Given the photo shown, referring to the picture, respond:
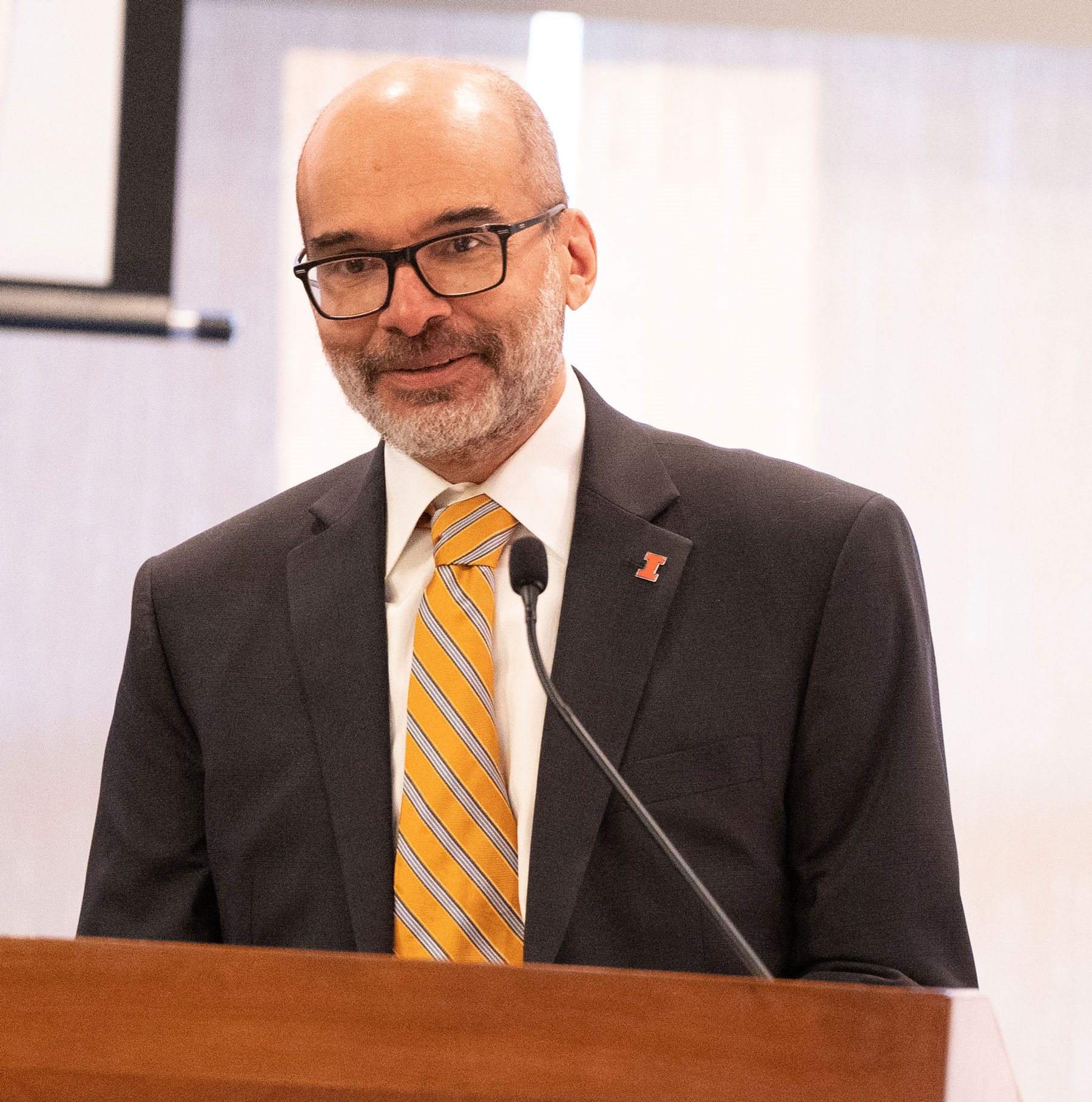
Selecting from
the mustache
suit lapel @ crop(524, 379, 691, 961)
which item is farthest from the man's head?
suit lapel @ crop(524, 379, 691, 961)

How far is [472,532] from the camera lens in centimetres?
133

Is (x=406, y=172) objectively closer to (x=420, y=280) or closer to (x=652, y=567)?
(x=420, y=280)

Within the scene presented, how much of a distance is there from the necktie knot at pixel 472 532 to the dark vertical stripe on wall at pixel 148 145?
0.52m

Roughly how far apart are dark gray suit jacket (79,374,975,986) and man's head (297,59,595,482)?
0.11 m

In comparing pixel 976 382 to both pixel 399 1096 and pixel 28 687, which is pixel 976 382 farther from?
pixel 399 1096

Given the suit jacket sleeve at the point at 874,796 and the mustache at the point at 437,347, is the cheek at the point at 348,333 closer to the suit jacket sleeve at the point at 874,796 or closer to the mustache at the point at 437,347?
the mustache at the point at 437,347

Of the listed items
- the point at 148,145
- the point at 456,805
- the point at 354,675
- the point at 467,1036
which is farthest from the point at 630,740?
the point at 148,145

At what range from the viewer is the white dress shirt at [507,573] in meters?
1.28

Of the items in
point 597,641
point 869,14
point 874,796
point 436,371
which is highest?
point 869,14

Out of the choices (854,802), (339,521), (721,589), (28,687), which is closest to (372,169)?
(339,521)

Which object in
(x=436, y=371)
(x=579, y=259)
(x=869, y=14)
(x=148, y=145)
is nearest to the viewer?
(x=436, y=371)

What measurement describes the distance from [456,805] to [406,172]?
581 millimetres

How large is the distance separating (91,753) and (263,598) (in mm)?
1858

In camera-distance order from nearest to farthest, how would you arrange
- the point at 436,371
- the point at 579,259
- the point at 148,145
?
1. the point at 436,371
2. the point at 579,259
3. the point at 148,145
